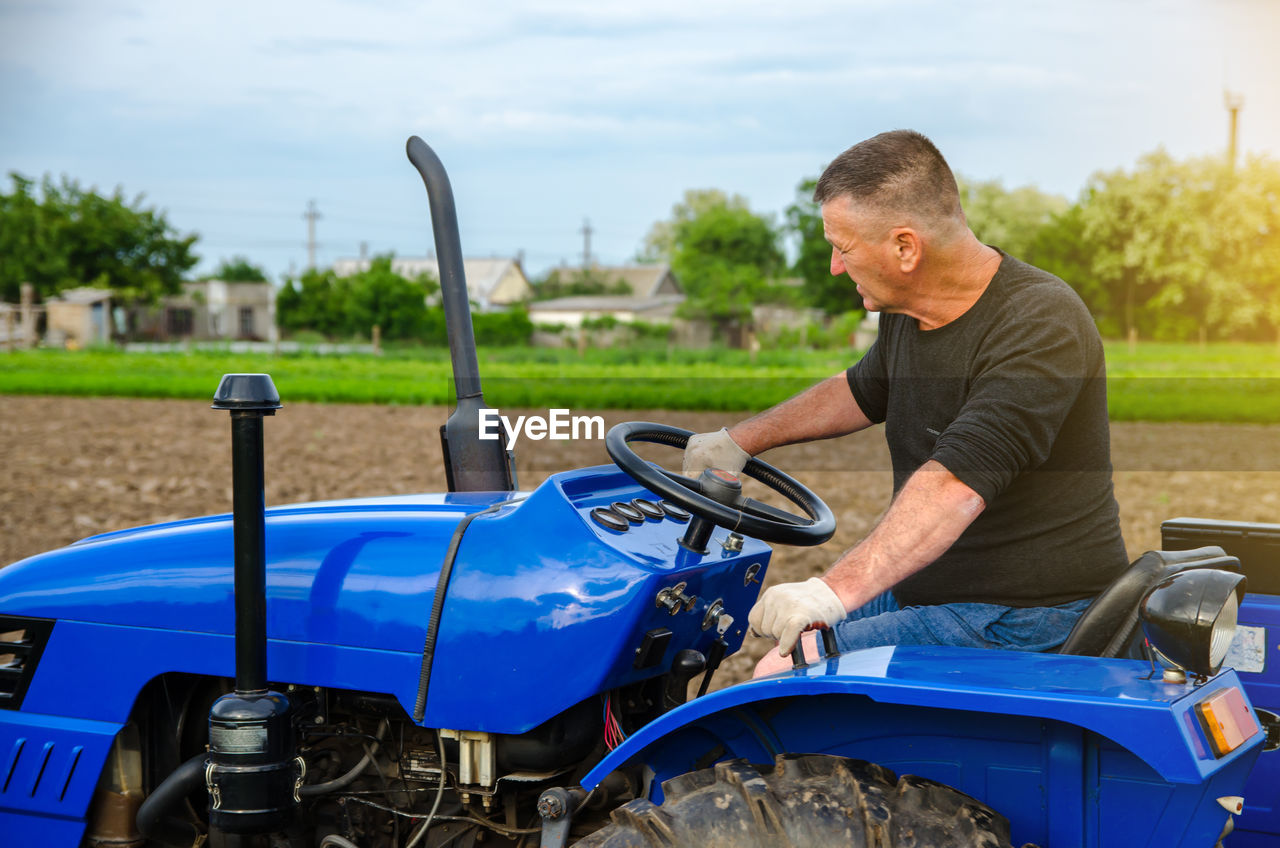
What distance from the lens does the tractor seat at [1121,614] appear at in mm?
1851

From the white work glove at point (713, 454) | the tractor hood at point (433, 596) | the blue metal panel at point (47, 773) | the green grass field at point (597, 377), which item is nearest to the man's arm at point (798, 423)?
the white work glove at point (713, 454)

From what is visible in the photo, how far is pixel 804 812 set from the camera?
1.56 metres

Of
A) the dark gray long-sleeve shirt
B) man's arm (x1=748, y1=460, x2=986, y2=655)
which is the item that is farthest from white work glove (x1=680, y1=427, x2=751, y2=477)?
man's arm (x1=748, y1=460, x2=986, y2=655)

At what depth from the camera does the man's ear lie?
2.14 meters

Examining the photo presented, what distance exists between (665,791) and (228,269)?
200 ft

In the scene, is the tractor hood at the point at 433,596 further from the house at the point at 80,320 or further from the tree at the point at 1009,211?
the tree at the point at 1009,211

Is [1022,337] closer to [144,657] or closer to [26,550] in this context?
[144,657]

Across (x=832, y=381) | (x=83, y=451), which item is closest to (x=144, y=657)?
(x=832, y=381)

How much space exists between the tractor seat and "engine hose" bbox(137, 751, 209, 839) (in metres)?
1.60

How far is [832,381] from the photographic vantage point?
2.73 meters

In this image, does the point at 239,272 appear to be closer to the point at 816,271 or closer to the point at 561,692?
the point at 816,271

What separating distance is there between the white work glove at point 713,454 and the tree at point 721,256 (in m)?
43.0

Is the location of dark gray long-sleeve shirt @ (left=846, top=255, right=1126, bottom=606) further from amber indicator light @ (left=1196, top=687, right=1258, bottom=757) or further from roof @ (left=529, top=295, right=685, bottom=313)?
roof @ (left=529, top=295, right=685, bottom=313)

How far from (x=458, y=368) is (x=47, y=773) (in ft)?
3.89
